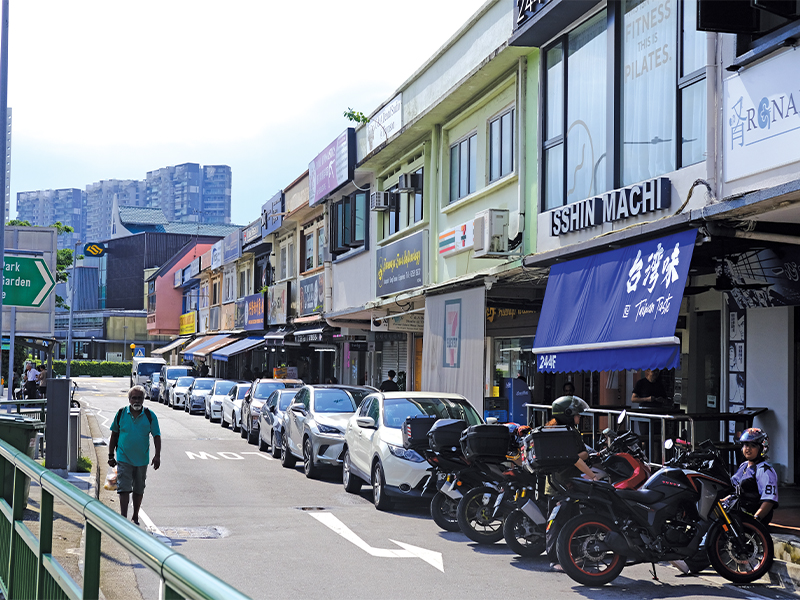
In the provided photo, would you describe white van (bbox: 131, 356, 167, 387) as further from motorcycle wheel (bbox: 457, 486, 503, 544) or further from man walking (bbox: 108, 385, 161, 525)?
motorcycle wheel (bbox: 457, 486, 503, 544)

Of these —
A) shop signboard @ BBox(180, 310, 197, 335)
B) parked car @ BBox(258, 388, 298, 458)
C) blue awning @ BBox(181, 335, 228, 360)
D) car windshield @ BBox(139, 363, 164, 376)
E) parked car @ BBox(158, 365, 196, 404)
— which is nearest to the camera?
parked car @ BBox(258, 388, 298, 458)

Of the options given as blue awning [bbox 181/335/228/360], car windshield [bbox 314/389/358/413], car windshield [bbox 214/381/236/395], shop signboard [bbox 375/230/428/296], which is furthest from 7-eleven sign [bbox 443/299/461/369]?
blue awning [bbox 181/335/228/360]

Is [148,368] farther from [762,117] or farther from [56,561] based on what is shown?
[56,561]

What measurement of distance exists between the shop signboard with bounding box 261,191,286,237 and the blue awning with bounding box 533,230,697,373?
23082 millimetres

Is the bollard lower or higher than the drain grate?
higher

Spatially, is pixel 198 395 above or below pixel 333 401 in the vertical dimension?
below

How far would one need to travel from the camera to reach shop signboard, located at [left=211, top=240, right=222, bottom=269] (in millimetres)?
52544

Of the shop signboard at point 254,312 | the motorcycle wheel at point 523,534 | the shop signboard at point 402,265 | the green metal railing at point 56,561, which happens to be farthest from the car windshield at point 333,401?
the shop signboard at point 254,312

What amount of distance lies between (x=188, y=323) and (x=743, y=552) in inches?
2411

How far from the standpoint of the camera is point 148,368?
5303 centimetres

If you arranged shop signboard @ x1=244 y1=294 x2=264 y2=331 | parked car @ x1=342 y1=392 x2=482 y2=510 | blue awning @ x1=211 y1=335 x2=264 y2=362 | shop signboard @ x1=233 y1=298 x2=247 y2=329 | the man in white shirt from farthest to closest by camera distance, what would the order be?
shop signboard @ x1=233 y1=298 x2=247 y2=329
shop signboard @ x1=244 y1=294 x2=264 y2=331
blue awning @ x1=211 y1=335 x2=264 y2=362
the man in white shirt
parked car @ x1=342 y1=392 x2=482 y2=510

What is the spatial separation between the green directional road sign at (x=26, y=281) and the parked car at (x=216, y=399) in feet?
54.6

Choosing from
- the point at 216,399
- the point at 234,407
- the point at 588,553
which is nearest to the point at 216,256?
the point at 216,399

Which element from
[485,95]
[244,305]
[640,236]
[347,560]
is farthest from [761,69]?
[244,305]
